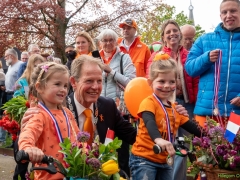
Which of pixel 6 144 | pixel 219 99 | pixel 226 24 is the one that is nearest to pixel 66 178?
pixel 219 99

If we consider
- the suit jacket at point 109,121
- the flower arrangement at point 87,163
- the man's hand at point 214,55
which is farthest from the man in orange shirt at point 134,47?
the flower arrangement at point 87,163

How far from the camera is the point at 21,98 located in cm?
540

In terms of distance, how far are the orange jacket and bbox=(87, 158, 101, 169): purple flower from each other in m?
3.97

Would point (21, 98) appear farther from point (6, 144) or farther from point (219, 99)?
point (6, 144)

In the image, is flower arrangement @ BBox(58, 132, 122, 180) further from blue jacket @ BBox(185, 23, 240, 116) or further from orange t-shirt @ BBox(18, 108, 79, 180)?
blue jacket @ BBox(185, 23, 240, 116)

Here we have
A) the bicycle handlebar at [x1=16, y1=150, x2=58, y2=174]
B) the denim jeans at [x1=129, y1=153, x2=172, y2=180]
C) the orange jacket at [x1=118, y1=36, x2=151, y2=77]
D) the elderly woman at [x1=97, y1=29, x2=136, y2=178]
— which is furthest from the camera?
the orange jacket at [x1=118, y1=36, x2=151, y2=77]

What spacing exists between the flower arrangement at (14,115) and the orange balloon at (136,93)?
1.14 metres

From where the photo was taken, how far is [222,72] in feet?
15.1

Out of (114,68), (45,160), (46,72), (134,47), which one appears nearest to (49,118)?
(46,72)

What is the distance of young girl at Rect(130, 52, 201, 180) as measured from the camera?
11.9ft

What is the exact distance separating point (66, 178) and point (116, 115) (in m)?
1.32

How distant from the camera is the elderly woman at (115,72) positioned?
18.2 ft

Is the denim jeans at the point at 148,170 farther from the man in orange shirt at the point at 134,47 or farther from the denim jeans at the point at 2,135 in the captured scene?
the denim jeans at the point at 2,135

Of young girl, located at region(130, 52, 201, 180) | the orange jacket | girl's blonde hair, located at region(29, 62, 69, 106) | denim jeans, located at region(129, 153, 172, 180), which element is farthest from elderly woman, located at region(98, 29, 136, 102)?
girl's blonde hair, located at region(29, 62, 69, 106)
